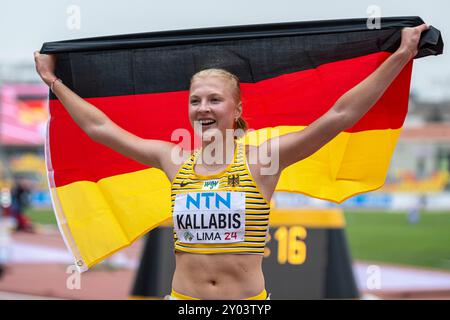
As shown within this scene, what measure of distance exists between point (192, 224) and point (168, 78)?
116cm

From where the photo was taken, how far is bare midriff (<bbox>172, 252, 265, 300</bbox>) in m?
3.01

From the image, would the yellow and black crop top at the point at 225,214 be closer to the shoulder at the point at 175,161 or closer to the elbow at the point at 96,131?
the shoulder at the point at 175,161

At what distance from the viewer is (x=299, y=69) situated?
374cm

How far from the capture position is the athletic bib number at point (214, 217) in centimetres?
300

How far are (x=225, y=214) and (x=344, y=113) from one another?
67 centimetres

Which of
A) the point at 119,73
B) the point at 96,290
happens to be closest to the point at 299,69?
the point at 119,73

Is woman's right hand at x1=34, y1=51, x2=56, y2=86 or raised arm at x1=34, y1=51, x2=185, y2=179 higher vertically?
woman's right hand at x1=34, y1=51, x2=56, y2=86

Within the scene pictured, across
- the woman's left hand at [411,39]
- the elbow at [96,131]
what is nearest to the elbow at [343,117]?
the woman's left hand at [411,39]

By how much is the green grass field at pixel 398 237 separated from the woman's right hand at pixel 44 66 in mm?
11975

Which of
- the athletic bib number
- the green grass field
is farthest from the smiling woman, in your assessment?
the green grass field

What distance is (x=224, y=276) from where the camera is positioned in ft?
9.87

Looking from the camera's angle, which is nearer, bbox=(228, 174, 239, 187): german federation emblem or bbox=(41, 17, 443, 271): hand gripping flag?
bbox=(228, 174, 239, 187): german federation emblem

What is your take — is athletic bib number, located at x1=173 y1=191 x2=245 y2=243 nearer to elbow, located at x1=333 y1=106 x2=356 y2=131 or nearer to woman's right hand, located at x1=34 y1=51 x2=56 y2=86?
elbow, located at x1=333 y1=106 x2=356 y2=131
